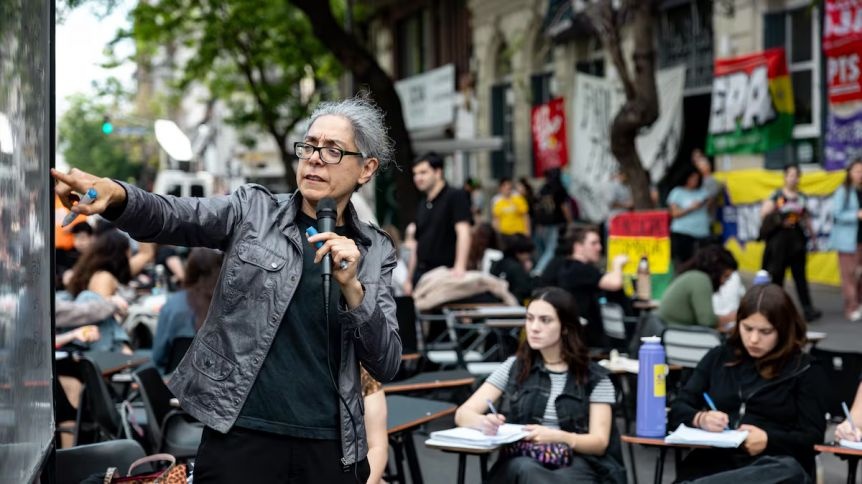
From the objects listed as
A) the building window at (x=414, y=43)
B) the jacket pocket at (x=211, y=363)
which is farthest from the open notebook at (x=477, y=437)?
the building window at (x=414, y=43)

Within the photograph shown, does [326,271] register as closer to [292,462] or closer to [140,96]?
[292,462]

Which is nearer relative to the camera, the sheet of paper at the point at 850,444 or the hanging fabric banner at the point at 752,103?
the sheet of paper at the point at 850,444

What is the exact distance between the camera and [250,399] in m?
3.56

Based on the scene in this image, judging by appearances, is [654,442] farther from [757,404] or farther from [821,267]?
[821,267]

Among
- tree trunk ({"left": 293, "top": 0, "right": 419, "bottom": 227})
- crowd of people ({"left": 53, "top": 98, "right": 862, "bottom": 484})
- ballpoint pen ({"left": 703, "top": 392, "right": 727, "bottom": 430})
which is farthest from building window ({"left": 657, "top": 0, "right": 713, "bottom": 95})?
ballpoint pen ({"left": 703, "top": 392, "right": 727, "bottom": 430})

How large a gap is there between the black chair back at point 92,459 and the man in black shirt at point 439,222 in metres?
6.45

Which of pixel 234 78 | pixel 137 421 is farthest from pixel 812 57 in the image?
pixel 234 78

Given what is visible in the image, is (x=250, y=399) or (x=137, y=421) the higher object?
(x=250, y=399)

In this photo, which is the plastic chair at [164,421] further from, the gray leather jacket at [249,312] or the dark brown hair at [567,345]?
the gray leather jacket at [249,312]

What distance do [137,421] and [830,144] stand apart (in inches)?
502

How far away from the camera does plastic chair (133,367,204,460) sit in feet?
21.7

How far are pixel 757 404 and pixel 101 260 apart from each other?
16.4 ft

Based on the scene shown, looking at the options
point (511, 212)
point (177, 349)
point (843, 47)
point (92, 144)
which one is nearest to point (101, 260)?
point (177, 349)

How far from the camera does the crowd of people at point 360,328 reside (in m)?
3.55
